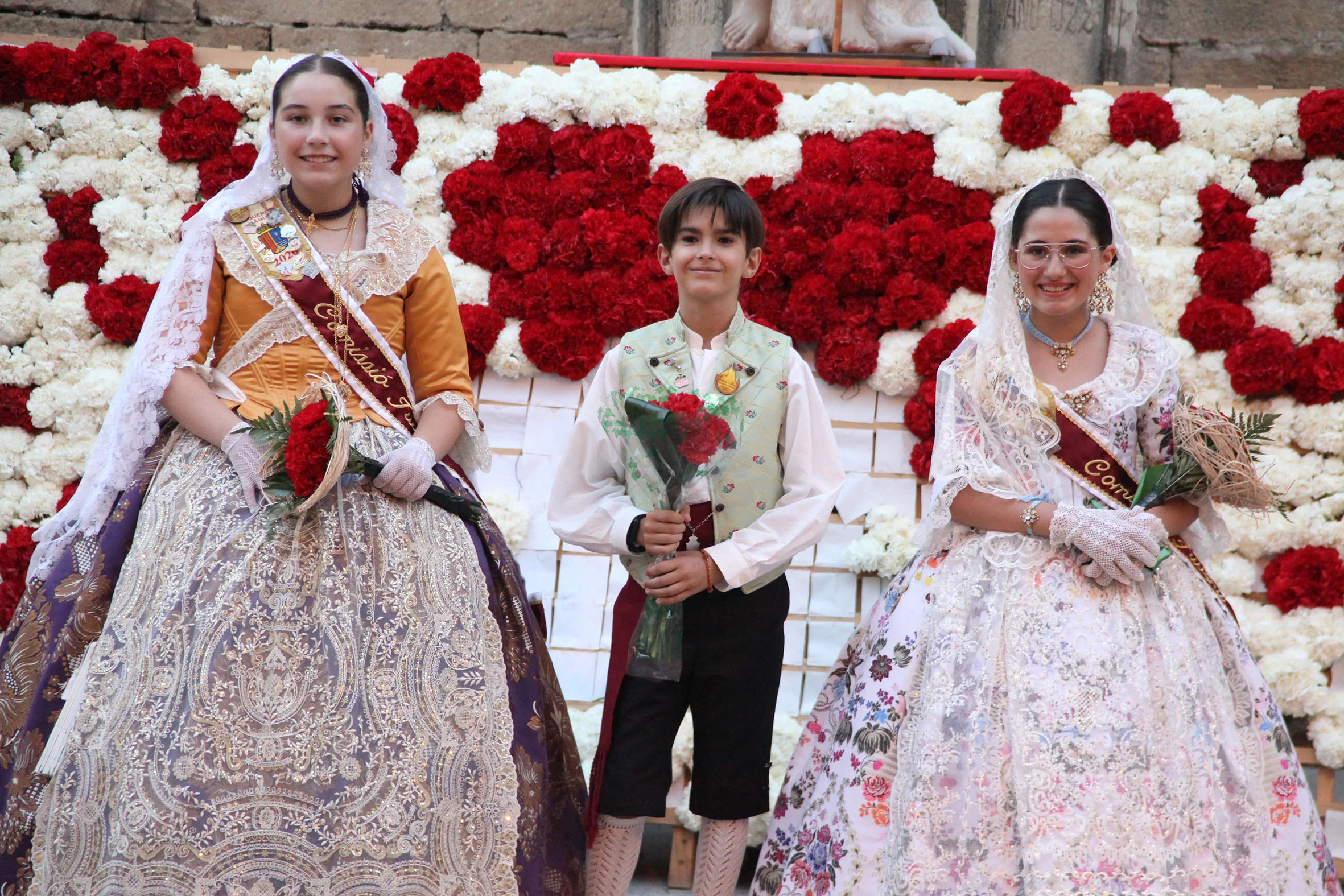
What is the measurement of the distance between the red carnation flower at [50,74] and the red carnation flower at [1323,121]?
397cm

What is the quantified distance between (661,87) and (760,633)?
2.18 metres

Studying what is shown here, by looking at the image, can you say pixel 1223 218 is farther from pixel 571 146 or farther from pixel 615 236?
pixel 571 146

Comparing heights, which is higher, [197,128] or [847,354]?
[197,128]

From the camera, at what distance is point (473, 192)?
4.12 meters

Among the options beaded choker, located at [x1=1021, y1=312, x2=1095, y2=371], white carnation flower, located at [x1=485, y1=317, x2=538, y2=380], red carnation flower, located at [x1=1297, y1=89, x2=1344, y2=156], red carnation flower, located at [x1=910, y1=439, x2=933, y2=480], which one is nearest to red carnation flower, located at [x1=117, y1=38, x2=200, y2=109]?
white carnation flower, located at [x1=485, y1=317, x2=538, y2=380]

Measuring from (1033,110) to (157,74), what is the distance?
2893 millimetres

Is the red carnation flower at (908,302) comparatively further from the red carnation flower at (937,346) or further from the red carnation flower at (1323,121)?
the red carnation flower at (1323,121)

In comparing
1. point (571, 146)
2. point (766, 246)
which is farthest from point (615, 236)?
point (766, 246)

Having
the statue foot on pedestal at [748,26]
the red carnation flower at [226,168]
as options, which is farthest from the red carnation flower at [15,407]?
the statue foot on pedestal at [748,26]

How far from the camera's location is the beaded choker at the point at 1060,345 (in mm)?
3018

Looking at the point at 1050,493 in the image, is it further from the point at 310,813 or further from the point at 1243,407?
the point at 310,813

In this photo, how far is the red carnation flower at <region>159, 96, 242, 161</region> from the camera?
417 cm

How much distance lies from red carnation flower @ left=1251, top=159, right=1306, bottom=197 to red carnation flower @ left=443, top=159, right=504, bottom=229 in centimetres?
244

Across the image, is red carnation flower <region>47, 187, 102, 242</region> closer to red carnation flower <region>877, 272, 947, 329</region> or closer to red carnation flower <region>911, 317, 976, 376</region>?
red carnation flower <region>877, 272, 947, 329</region>
